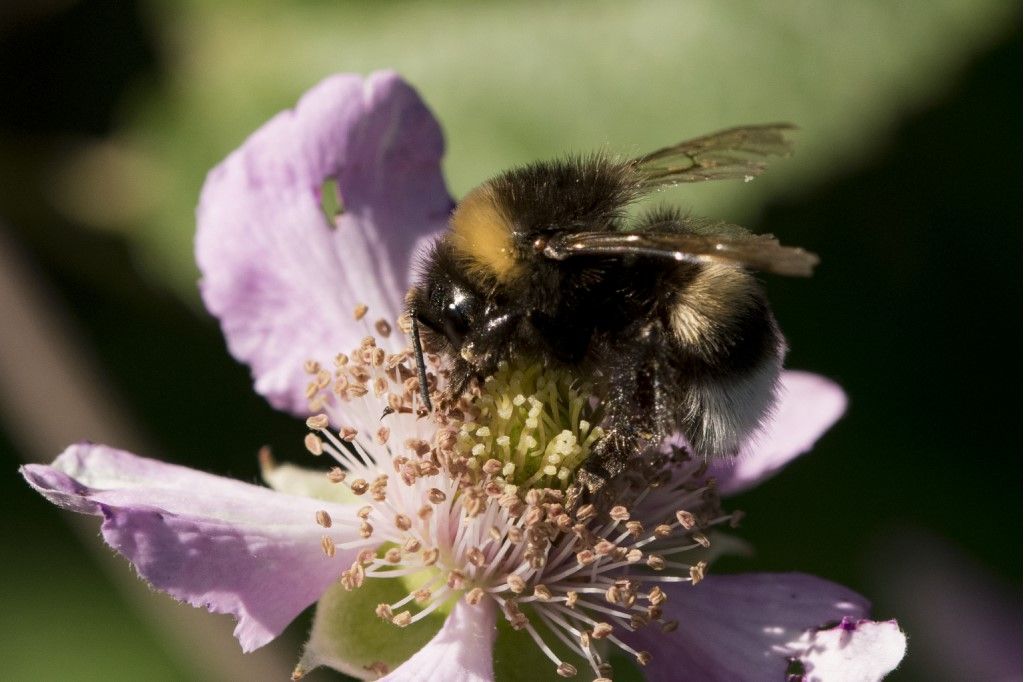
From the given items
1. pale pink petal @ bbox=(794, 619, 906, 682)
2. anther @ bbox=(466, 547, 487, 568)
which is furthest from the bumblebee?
pale pink petal @ bbox=(794, 619, 906, 682)

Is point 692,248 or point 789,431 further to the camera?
point 789,431

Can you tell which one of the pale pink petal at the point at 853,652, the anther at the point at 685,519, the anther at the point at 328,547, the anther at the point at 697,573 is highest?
the anther at the point at 328,547

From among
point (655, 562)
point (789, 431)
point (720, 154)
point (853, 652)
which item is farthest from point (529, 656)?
point (720, 154)

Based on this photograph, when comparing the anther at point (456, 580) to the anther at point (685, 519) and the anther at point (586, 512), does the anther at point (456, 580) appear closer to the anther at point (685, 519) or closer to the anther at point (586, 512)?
the anther at point (586, 512)

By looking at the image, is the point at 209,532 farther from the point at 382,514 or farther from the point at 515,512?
the point at 515,512

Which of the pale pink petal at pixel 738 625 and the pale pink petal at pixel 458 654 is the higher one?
the pale pink petal at pixel 458 654

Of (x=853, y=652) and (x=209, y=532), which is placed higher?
(x=209, y=532)

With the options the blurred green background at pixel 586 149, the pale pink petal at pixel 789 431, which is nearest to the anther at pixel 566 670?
the pale pink petal at pixel 789 431

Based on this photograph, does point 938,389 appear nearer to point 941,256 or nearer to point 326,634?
point 941,256
